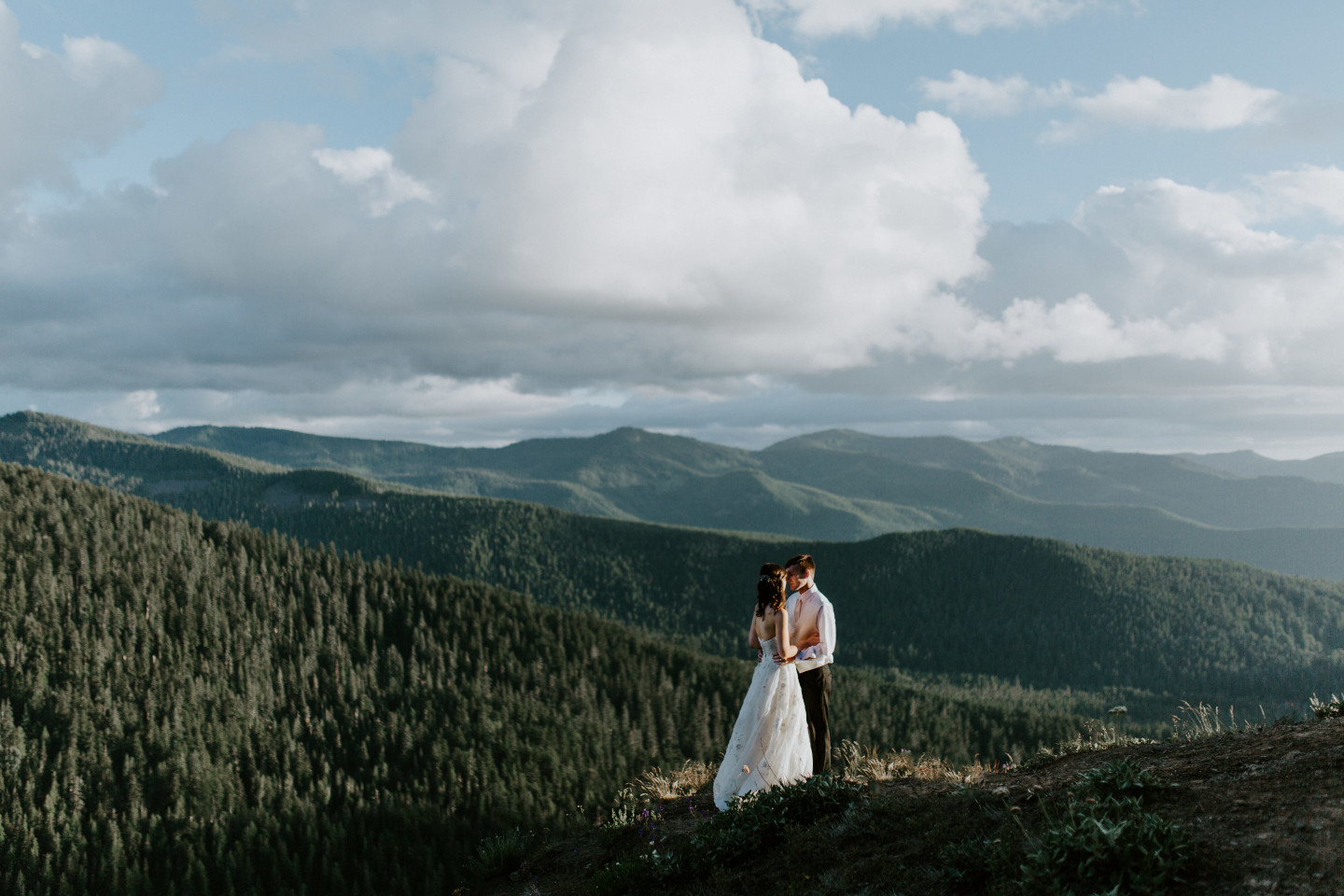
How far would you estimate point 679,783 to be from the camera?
958 inches

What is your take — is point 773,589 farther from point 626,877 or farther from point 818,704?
point 626,877

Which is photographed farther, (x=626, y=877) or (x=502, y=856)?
(x=502, y=856)

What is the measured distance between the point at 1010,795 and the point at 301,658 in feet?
474

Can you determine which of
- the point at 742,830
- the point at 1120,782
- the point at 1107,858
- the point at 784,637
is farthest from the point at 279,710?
the point at 1107,858

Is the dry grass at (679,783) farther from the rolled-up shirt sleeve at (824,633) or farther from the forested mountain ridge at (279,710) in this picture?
the forested mountain ridge at (279,710)

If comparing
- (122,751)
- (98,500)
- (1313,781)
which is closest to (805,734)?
(1313,781)

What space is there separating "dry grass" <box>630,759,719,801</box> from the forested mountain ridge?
69.6 metres

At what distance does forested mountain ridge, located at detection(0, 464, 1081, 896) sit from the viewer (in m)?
90.1

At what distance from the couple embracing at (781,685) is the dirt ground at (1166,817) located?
2352mm

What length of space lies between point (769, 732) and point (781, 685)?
1.20 meters

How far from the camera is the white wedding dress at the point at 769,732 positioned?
1759 cm

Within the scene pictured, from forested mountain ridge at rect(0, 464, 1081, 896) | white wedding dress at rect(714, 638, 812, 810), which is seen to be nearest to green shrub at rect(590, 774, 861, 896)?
white wedding dress at rect(714, 638, 812, 810)

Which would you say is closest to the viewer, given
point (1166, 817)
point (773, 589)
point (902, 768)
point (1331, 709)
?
point (1166, 817)

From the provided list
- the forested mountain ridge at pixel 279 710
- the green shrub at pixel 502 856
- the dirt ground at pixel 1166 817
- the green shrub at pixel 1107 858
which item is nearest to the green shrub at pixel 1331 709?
the dirt ground at pixel 1166 817
